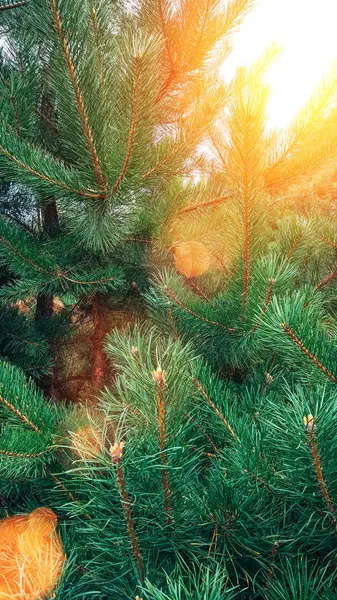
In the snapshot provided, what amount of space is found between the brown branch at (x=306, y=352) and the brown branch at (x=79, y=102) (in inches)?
27.3

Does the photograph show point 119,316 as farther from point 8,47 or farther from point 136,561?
point 136,561

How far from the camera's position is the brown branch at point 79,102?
2.84 ft

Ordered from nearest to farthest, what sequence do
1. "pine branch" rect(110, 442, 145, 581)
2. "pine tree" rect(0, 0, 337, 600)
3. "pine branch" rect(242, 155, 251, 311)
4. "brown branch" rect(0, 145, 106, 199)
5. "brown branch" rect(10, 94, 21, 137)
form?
"pine branch" rect(110, 442, 145, 581) < "pine tree" rect(0, 0, 337, 600) < "pine branch" rect(242, 155, 251, 311) < "brown branch" rect(0, 145, 106, 199) < "brown branch" rect(10, 94, 21, 137)

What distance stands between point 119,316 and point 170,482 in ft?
5.12

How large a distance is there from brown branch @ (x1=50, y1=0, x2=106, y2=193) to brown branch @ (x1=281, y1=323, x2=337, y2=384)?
69cm

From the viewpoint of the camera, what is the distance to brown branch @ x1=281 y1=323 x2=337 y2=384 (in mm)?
612

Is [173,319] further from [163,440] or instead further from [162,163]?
[163,440]

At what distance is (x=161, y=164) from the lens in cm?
125

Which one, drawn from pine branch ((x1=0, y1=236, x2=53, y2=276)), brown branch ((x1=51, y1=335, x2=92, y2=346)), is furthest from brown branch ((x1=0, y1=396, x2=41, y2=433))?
brown branch ((x1=51, y1=335, x2=92, y2=346))

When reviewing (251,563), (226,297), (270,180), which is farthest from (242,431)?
(270,180)

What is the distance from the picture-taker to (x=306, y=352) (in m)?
0.64

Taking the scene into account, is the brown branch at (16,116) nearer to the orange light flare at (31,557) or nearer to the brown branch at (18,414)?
the brown branch at (18,414)

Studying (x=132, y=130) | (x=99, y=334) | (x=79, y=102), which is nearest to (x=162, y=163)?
(x=132, y=130)

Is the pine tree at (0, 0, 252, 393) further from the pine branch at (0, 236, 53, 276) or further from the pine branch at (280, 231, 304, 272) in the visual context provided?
the pine branch at (280, 231, 304, 272)
